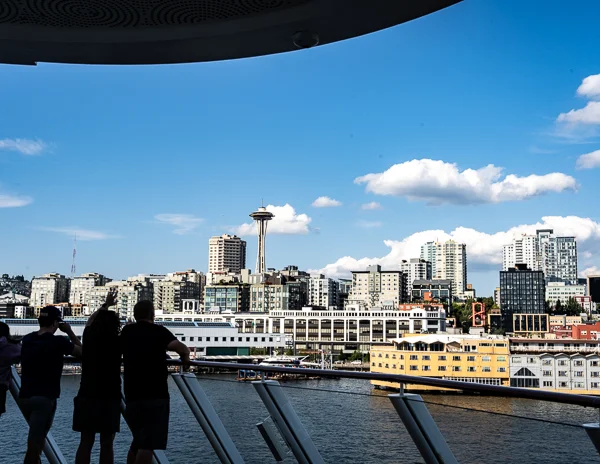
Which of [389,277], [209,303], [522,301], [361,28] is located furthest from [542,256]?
[361,28]

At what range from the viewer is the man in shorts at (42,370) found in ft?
8.36

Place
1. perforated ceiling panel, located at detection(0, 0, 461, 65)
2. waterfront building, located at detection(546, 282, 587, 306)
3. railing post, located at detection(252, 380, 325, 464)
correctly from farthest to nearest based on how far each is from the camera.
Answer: waterfront building, located at detection(546, 282, 587, 306), perforated ceiling panel, located at detection(0, 0, 461, 65), railing post, located at detection(252, 380, 325, 464)

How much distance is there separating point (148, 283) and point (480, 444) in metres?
103

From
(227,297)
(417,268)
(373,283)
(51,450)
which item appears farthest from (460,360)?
(417,268)

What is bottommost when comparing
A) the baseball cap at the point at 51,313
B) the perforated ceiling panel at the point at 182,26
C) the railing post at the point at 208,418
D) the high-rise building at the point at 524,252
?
the railing post at the point at 208,418

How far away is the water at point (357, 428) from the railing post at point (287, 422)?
3cm

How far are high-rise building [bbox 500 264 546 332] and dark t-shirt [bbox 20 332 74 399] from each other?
9646cm

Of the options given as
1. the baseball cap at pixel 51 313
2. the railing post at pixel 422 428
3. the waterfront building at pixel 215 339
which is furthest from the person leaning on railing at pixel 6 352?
the waterfront building at pixel 215 339

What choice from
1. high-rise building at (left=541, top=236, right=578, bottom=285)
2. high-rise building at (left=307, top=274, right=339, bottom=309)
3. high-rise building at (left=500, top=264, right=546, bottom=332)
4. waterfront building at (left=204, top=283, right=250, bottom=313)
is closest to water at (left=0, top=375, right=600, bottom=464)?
waterfront building at (left=204, top=283, right=250, bottom=313)

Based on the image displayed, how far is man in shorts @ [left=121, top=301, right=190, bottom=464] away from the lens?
2309 mm

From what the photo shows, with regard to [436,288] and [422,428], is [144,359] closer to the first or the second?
[422,428]

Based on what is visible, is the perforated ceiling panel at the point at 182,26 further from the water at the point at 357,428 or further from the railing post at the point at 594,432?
the railing post at the point at 594,432

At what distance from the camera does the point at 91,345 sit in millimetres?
2441

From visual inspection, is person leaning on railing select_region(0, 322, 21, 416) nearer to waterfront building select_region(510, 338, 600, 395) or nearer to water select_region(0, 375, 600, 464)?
water select_region(0, 375, 600, 464)
